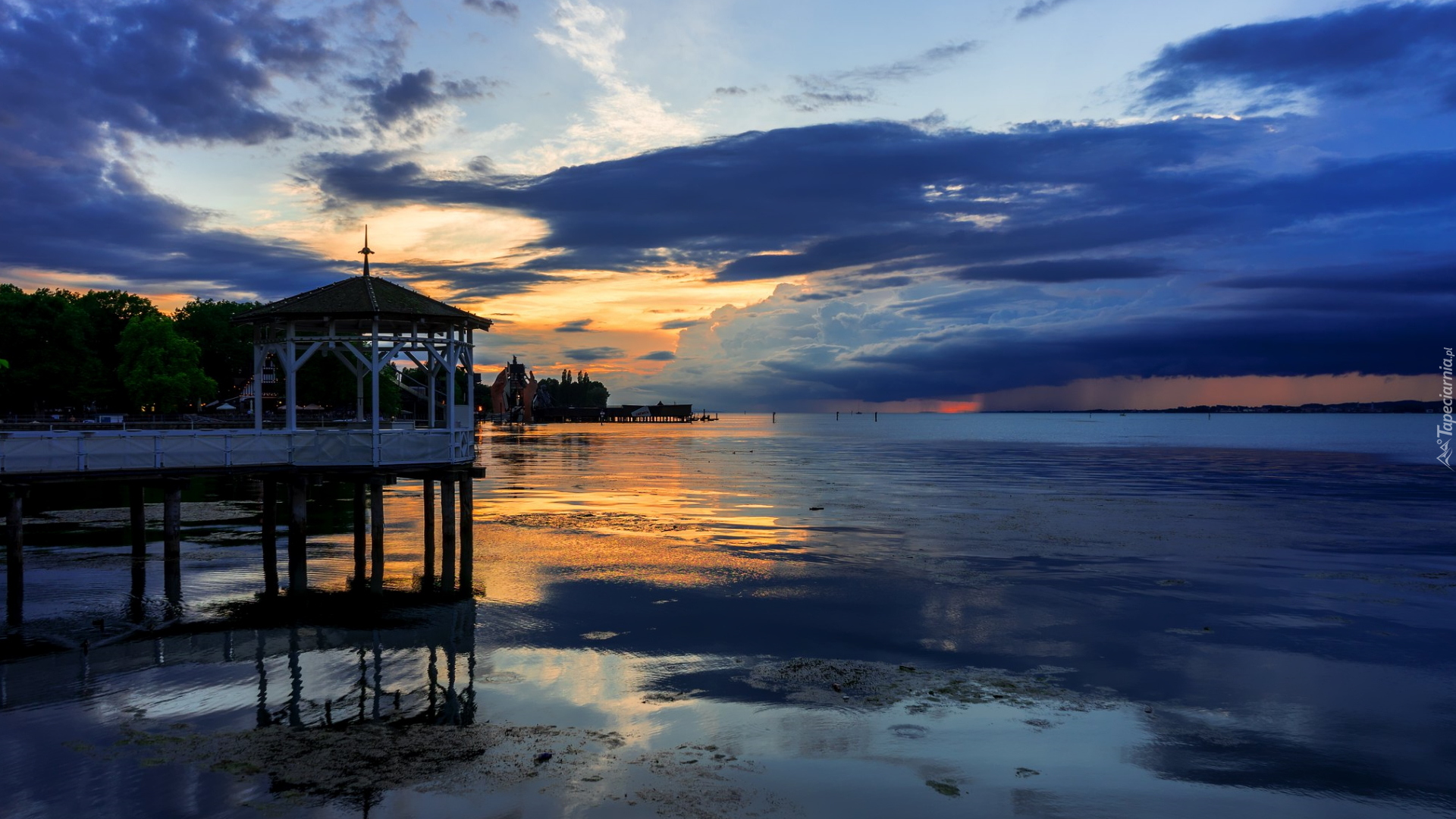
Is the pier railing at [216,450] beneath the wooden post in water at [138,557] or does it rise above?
above

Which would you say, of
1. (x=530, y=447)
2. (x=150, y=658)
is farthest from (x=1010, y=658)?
(x=530, y=447)

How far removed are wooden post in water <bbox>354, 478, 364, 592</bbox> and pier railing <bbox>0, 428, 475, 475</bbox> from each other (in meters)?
1.96

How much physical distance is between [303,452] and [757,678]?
49.3 feet

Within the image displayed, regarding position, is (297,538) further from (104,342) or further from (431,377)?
(104,342)

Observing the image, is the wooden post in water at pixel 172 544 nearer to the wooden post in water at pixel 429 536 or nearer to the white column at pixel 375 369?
the white column at pixel 375 369

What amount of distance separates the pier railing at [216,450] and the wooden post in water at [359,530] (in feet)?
6.42

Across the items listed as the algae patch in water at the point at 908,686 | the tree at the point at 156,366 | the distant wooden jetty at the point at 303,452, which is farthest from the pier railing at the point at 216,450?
the tree at the point at 156,366

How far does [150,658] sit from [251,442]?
7920mm

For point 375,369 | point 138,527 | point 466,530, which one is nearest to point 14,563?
point 138,527

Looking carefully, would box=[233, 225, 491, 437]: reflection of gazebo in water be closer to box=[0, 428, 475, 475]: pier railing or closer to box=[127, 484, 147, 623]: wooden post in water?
box=[0, 428, 475, 475]: pier railing

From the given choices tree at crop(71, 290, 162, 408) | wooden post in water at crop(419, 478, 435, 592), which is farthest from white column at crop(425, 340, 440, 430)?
tree at crop(71, 290, 162, 408)

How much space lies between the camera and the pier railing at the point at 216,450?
21.4m

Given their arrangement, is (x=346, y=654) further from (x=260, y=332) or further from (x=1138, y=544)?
(x=1138, y=544)

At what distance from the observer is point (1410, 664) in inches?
709
